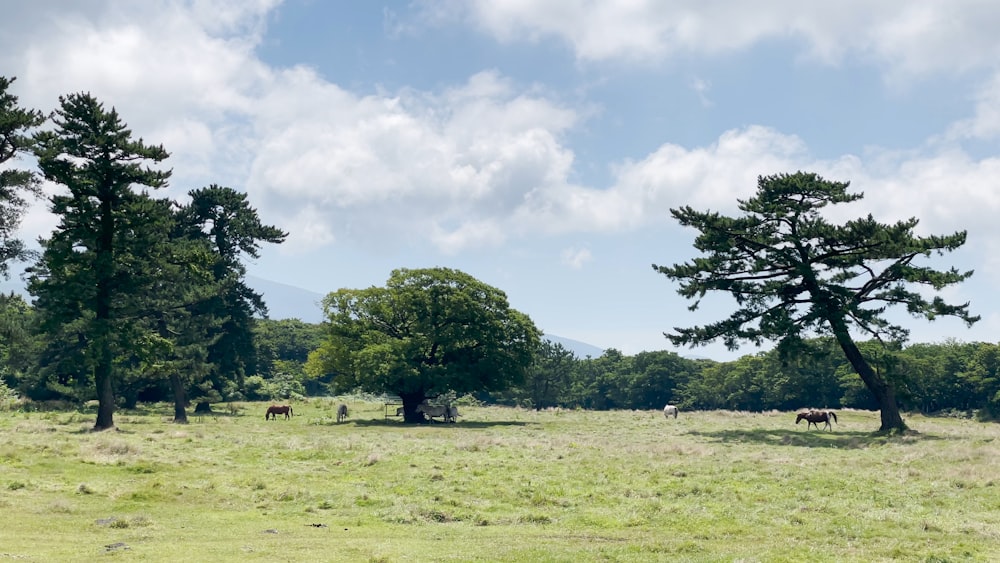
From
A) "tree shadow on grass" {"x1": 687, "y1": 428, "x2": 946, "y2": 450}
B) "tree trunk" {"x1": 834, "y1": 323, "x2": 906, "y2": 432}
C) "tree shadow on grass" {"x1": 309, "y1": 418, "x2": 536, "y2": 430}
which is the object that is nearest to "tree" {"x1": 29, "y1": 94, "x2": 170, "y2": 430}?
"tree shadow on grass" {"x1": 309, "y1": 418, "x2": 536, "y2": 430}

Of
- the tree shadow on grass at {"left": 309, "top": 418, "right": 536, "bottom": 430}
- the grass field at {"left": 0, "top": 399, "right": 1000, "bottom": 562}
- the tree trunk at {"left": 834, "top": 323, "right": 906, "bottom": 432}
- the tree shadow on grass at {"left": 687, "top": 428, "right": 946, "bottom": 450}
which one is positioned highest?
the tree trunk at {"left": 834, "top": 323, "right": 906, "bottom": 432}

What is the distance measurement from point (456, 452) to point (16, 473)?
1809 cm

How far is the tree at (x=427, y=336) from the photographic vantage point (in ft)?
189

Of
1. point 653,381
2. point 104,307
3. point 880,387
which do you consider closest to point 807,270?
point 880,387

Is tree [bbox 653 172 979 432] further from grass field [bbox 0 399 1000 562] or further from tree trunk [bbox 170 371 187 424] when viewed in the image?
tree trunk [bbox 170 371 187 424]

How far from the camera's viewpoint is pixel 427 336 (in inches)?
2315

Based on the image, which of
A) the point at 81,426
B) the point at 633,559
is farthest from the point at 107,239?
the point at 633,559

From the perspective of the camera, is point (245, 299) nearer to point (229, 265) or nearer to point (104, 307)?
point (229, 265)

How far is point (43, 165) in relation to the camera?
38.1m

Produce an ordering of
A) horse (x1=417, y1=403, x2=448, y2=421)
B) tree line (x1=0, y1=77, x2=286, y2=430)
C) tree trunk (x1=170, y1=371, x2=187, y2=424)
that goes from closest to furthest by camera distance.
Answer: tree line (x1=0, y1=77, x2=286, y2=430)
tree trunk (x1=170, y1=371, x2=187, y2=424)
horse (x1=417, y1=403, x2=448, y2=421)

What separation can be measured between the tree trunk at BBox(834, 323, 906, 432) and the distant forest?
1048 millimetres

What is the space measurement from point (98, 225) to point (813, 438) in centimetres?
4438

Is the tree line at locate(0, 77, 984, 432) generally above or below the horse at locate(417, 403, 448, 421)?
above

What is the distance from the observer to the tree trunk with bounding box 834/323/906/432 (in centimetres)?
4588
